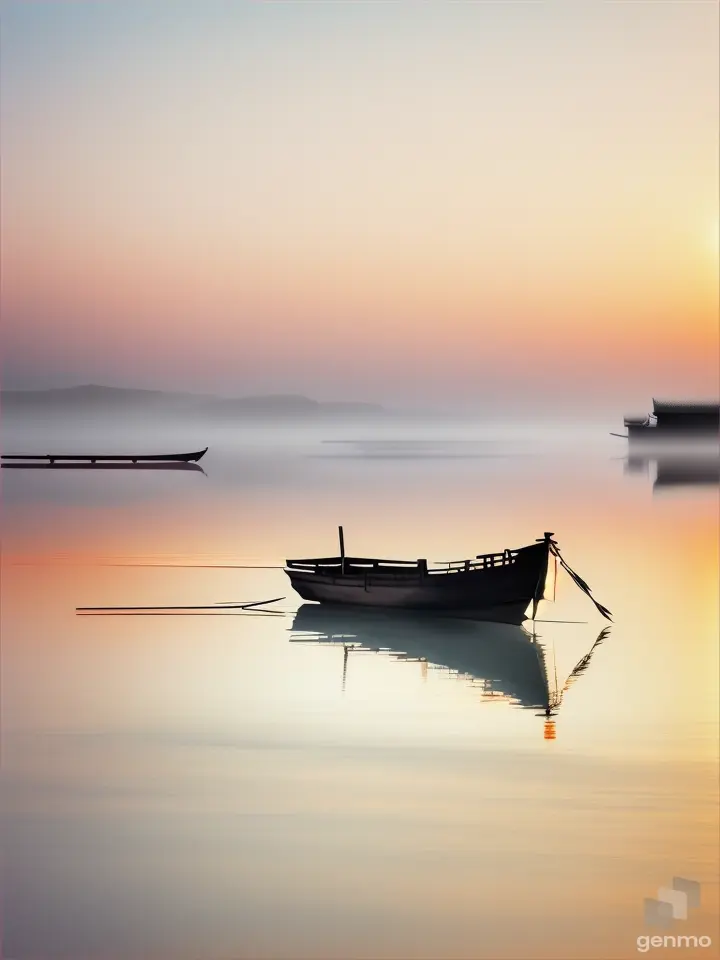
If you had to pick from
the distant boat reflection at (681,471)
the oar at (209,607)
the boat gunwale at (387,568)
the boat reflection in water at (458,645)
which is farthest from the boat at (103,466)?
the boat reflection in water at (458,645)

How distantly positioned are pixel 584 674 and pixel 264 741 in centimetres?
685

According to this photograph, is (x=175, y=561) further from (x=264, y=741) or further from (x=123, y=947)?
(x=123, y=947)

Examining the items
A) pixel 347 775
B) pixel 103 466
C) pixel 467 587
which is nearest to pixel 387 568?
pixel 467 587

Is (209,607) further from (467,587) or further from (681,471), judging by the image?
(681,471)

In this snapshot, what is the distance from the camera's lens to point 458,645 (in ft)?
70.6

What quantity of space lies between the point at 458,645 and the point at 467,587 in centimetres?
210

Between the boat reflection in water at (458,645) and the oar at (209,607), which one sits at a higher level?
the oar at (209,607)

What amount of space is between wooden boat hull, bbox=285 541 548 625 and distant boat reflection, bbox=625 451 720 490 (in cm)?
4540

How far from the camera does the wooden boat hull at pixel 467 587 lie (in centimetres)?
2314

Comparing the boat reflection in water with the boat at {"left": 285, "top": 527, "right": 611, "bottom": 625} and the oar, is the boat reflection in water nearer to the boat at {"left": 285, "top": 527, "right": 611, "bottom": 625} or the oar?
the boat at {"left": 285, "top": 527, "right": 611, "bottom": 625}

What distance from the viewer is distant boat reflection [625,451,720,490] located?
2785 inches

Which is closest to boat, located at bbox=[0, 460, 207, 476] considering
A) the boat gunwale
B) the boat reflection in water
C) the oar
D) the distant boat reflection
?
the distant boat reflection

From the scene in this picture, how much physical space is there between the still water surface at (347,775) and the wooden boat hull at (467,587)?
0.68 meters

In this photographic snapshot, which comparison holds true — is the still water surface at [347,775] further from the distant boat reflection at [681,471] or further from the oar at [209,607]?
the distant boat reflection at [681,471]
